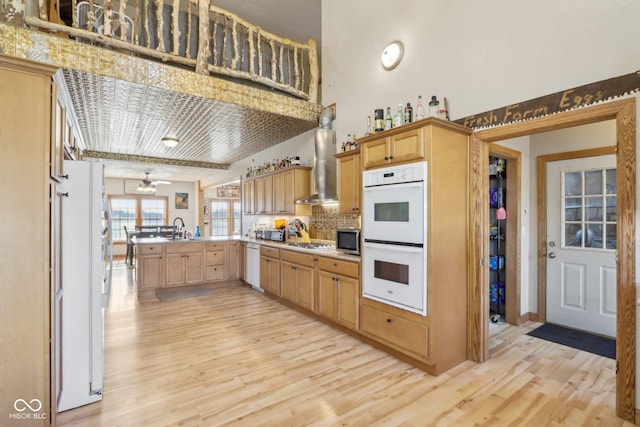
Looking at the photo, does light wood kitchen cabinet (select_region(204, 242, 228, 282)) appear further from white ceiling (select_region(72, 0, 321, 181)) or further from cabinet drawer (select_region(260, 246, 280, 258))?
white ceiling (select_region(72, 0, 321, 181))

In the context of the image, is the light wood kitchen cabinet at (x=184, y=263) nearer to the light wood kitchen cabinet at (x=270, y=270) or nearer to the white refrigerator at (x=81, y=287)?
the light wood kitchen cabinet at (x=270, y=270)

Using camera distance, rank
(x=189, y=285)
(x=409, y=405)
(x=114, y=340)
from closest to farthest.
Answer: (x=409, y=405) → (x=114, y=340) → (x=189, y=285)

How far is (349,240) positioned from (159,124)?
3440 mm

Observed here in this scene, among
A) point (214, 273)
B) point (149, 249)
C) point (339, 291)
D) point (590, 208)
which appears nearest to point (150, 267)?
point (149, 249)

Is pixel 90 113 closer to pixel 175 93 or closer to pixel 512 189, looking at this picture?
pixel 175 93

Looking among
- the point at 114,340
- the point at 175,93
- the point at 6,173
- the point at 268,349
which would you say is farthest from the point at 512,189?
the point at 114,340

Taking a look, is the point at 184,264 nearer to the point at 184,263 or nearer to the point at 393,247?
the point at 184,263

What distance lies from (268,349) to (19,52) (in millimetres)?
3586

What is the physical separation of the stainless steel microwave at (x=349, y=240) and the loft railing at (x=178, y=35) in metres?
2.34

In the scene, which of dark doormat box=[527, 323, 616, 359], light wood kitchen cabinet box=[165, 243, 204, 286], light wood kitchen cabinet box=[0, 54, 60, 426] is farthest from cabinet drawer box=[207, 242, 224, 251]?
dark doormat box=[527, 323, 616, 359]

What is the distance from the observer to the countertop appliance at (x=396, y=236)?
2551 millimetres

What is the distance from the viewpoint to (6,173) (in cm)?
164

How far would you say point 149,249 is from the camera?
201 inches

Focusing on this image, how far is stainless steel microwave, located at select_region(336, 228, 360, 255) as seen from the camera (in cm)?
339
